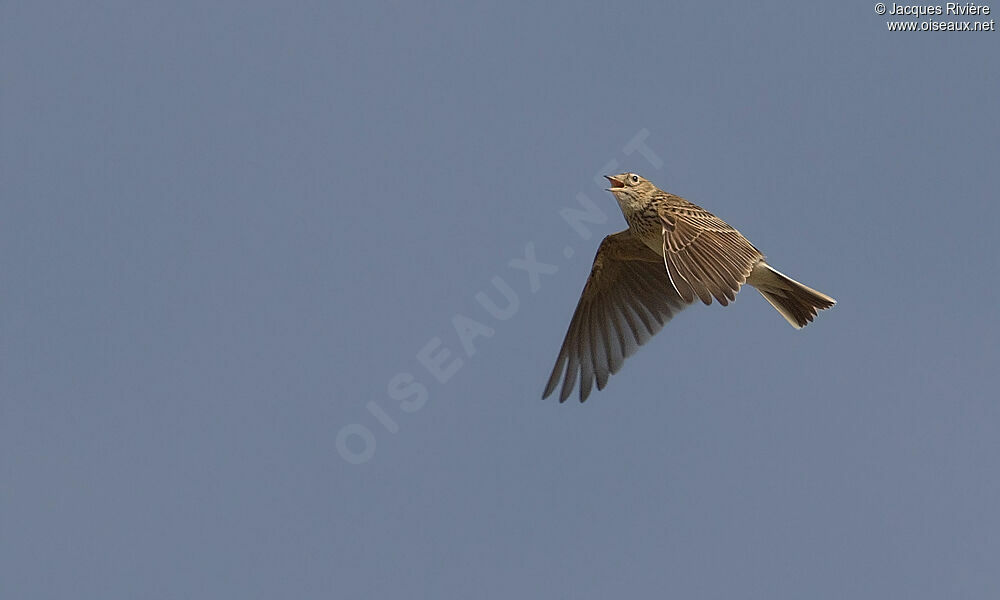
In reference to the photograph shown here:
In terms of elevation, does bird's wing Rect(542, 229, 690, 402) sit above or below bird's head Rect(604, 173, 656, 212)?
below

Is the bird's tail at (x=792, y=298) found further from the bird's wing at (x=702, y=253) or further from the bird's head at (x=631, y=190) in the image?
the bird's head at (x=631, y=190)

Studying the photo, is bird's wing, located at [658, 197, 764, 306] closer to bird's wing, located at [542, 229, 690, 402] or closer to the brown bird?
the brown bird

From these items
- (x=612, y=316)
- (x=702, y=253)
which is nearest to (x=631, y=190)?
(x=702, y=253)

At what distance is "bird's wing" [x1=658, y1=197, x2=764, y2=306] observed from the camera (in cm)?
1571

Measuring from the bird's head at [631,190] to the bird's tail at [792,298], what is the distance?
5.14 ft

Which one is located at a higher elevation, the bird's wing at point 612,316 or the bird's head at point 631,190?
the bird's head at point 631,190

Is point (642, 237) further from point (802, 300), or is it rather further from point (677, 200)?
point (802, 300)

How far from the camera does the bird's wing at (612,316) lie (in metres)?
18.8

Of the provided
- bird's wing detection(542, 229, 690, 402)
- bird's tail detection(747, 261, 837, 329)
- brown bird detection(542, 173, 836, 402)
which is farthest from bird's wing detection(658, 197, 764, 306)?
bird's wing detection(542, 229, 690, 402)

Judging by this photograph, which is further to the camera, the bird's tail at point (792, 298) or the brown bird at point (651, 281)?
the bird's tail at point (792, 298)

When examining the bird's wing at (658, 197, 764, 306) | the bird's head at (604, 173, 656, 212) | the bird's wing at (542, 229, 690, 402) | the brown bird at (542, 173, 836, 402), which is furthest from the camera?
the bird's wing at (542, 229, 690, 402)

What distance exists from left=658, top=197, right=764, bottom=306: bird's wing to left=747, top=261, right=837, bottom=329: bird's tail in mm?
723

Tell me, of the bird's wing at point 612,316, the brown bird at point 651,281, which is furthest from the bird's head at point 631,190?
the bird's wing at point 612,316

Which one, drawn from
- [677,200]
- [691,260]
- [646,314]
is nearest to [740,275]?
[691,260]
